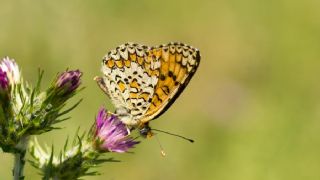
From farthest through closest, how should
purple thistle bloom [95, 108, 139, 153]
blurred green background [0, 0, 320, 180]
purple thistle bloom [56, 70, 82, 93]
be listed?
blurred green background [0, 0, 320, 180] < purple thistle bloom [95, 108, 139, 153] < purple thistle bloom [56, 70, 82, 93]

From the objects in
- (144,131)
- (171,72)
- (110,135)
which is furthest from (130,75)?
(110,135)

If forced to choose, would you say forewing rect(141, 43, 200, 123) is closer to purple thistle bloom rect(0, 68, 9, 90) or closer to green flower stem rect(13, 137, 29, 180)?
green flower stem rect(13, 137, 29, 180)

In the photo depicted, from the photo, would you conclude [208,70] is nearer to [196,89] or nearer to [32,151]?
[196,89]

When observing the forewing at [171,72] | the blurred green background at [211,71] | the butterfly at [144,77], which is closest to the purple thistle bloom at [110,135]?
the butterfly at [144,77]

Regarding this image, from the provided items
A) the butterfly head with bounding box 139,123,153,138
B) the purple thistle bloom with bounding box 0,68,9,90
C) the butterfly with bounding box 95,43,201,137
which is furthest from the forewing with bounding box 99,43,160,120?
the purple thistle bloom with bounding box 0,68,9,90

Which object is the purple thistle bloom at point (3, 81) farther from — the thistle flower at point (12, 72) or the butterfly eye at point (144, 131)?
the butterfly eye at point (144, 131)

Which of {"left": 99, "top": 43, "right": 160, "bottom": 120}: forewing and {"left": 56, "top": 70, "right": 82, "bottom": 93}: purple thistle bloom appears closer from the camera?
{"left": 56, "top": 70, "right": 82, "bottom": 93}: purple thistle bloom
